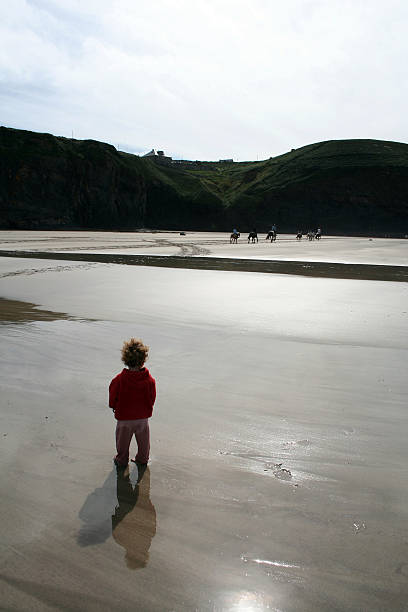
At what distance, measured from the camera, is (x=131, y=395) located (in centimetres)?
413

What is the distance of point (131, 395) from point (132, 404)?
8 centimetres

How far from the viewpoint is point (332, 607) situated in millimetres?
2549

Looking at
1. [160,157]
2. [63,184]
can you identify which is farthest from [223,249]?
[160,157]

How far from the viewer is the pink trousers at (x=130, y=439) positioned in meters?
4.04

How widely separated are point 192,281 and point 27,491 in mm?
13077

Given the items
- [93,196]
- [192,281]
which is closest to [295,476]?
[192,281]

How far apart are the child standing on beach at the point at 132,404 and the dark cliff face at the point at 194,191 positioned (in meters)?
76.3

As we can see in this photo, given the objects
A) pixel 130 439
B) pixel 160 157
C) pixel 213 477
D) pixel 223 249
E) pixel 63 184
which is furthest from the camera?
pixel 160 157

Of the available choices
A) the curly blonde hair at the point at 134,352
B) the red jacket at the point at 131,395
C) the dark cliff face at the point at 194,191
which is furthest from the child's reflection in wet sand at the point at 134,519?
the dark cliff face at the point at 194,191

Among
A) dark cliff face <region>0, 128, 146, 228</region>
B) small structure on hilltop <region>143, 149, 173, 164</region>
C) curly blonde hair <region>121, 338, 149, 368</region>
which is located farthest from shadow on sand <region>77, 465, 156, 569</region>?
small structure on hilltop <region>143, 149, 173, 164</region>

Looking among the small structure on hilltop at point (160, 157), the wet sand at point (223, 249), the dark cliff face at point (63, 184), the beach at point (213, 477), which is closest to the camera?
the beach at point (213, 477)

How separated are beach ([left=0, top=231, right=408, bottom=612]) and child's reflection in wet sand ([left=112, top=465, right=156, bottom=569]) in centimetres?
1

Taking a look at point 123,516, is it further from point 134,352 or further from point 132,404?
point 134,352

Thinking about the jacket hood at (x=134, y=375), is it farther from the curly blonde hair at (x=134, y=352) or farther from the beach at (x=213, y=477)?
the beach at (x=213, y=477)
